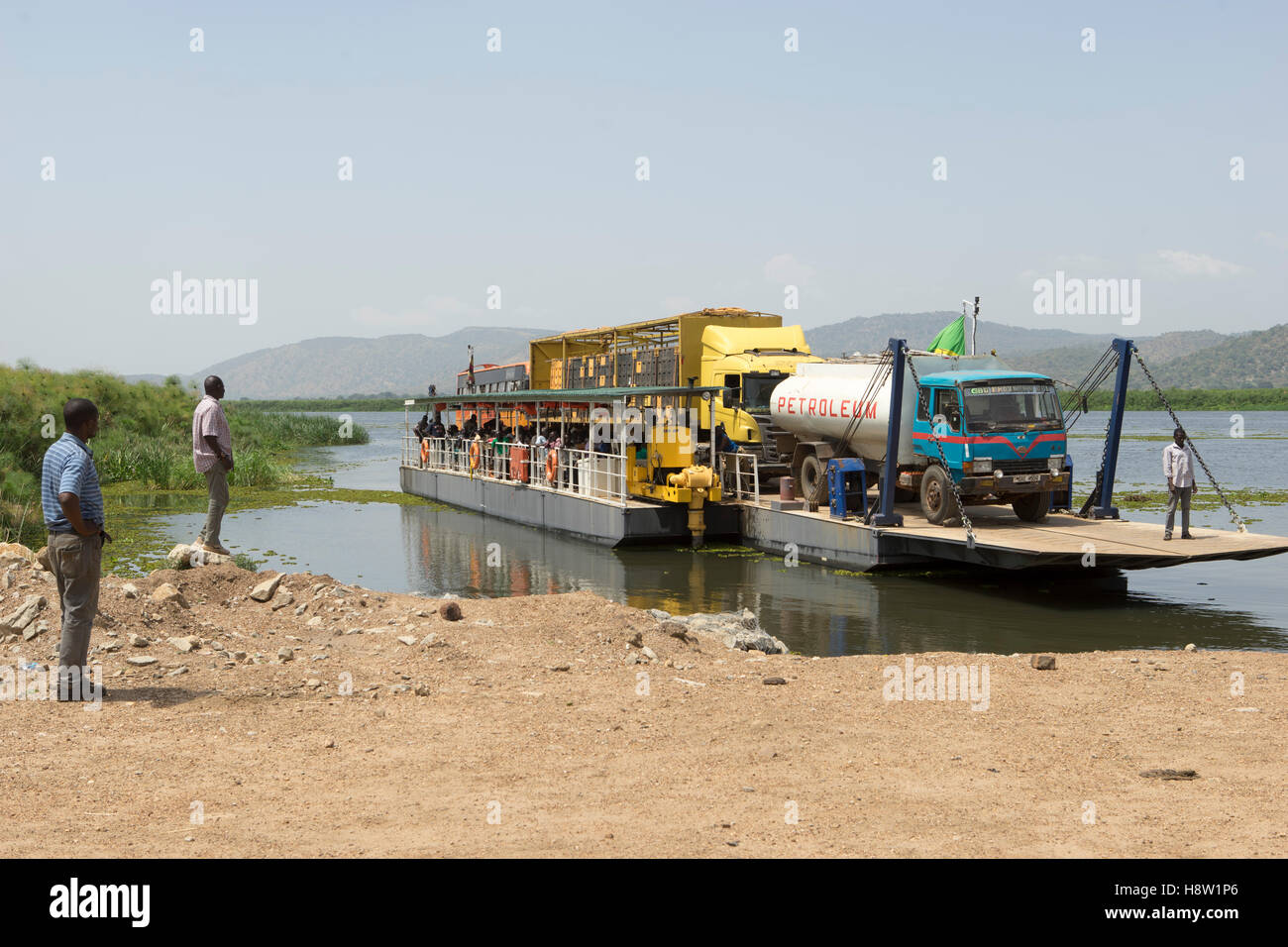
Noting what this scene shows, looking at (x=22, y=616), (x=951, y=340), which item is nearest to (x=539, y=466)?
(x=951, y=340)

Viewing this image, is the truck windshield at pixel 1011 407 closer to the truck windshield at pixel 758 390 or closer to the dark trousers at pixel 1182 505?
the dark trousers at pixel 1182 505

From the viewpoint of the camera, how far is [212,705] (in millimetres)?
9102

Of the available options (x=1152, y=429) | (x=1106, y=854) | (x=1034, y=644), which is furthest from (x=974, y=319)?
(x=1152, y=429)

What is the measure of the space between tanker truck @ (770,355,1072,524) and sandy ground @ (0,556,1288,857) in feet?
25.9

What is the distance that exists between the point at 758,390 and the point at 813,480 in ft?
9.08

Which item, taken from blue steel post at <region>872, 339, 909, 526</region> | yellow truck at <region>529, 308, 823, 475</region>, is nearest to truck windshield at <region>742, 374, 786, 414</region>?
yellow truck at <region>529, 308, 823, 475</region>

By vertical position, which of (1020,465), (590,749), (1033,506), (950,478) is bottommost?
(590,749)

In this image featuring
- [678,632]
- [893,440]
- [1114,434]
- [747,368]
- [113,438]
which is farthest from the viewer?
[113,438]

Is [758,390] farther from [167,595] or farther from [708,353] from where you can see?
[167,595]

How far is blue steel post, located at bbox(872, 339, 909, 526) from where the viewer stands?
2033 cm

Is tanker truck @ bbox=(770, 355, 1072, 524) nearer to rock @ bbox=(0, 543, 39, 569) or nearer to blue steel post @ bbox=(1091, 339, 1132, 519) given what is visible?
blue steel post @ bbox=(1091, 339, 1132, 519)

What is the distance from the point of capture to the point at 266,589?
506 inches

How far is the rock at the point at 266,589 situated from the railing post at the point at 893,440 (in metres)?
11.5

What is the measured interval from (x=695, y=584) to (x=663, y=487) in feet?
16.9
